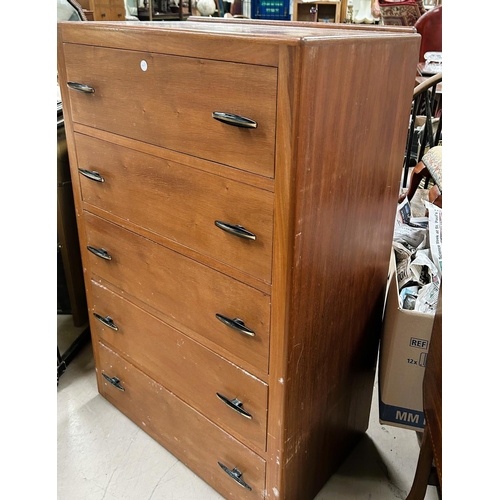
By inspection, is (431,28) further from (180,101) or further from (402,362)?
(180,101)

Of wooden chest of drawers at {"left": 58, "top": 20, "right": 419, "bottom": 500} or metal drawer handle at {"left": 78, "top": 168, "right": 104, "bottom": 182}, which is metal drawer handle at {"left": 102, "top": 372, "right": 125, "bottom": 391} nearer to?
wooden chest of drawers at {"left": 58, "top": 20, "right": 419, "bottom": 500}

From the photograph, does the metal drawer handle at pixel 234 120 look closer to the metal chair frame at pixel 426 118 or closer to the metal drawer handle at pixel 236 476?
the metal drawer handle at pixel 236 476

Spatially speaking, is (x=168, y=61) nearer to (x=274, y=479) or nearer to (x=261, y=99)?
(x=261, y=99)

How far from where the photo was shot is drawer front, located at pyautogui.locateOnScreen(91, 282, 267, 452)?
110cm

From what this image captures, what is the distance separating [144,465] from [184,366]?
0.38 metres

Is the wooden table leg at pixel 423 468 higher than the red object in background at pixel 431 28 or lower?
lower

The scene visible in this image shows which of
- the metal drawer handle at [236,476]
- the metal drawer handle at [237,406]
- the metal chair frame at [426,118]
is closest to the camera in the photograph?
the metal drawer handle at [237,406]

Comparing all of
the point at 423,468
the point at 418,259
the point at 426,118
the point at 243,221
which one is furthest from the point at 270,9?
the point at 423,468

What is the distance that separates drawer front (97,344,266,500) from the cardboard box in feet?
1.26

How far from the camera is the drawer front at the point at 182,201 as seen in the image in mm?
909

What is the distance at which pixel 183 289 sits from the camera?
3.73 feet

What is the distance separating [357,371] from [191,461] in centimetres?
52

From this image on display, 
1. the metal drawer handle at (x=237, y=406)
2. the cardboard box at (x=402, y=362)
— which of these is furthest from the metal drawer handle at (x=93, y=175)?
the cardboard box at (x=402, y=362)
